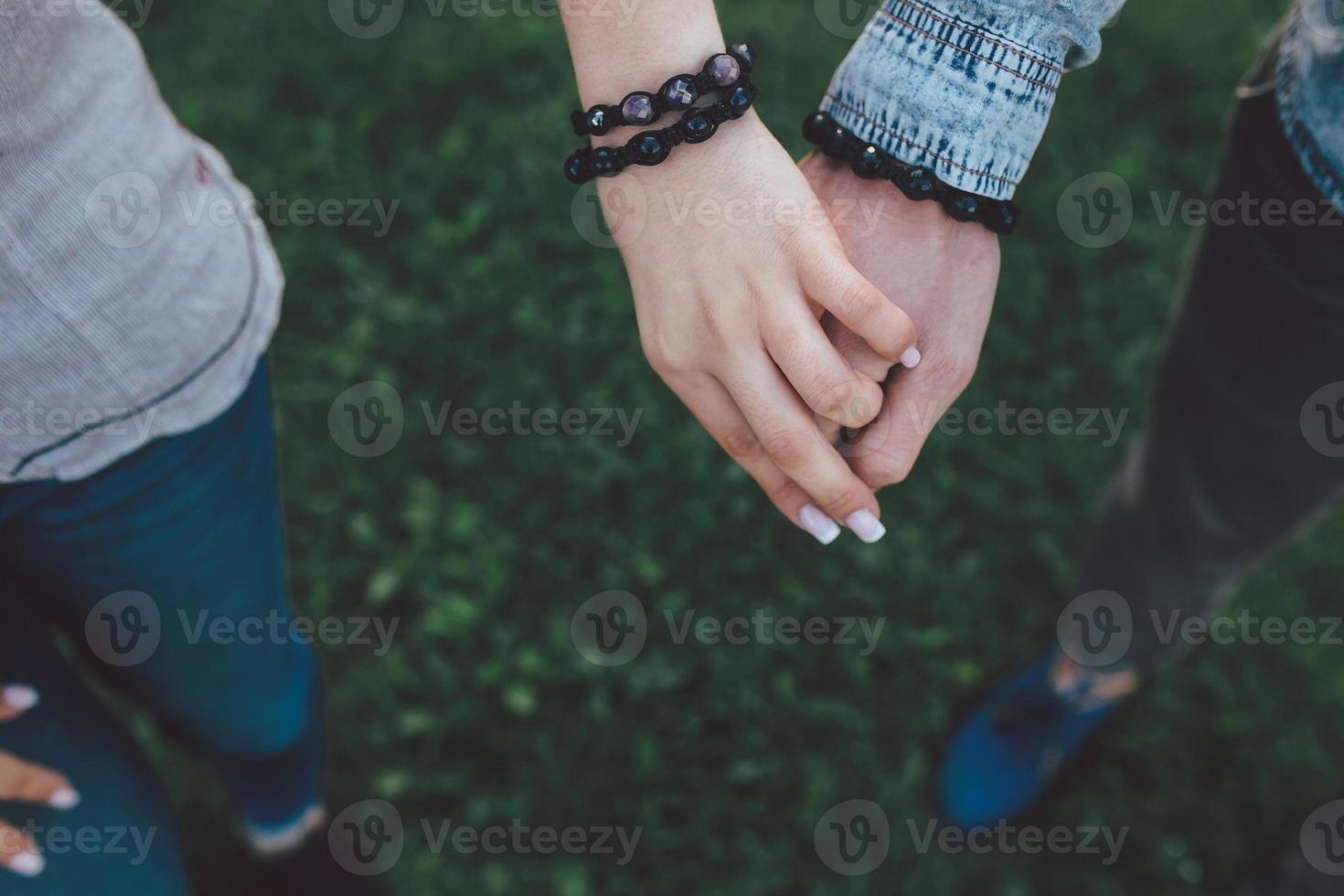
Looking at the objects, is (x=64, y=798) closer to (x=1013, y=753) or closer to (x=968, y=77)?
(x=968, y=77)

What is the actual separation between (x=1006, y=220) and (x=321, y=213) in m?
2.74

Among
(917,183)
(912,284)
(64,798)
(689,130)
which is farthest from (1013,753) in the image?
(64,798)

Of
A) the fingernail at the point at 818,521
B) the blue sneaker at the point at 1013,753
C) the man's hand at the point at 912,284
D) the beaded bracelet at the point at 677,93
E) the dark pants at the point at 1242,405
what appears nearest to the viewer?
the beaded bracelet at the point at 677,93

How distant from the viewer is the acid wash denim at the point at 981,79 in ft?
4.05

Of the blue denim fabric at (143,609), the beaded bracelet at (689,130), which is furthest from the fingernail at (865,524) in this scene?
the blue denim fabric at (143,609)

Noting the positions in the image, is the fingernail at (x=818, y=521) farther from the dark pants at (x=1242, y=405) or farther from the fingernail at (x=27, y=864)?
the fingernail at (x=27, y=864)

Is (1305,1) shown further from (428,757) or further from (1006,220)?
(428,757)

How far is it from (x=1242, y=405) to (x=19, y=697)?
6.81 ft

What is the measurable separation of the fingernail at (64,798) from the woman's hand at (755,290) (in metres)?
1.08

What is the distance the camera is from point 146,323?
128 cm

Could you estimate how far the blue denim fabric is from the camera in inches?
55.3

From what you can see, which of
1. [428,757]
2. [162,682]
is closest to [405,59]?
[428,757]

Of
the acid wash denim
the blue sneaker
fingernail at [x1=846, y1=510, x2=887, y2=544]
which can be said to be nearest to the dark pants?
the acid wash denim

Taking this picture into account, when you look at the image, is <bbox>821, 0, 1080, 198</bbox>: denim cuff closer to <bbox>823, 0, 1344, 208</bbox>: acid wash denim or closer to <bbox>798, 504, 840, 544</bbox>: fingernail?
<bbox>823, 0, 1344, 208</bbox>: acid wash denim
